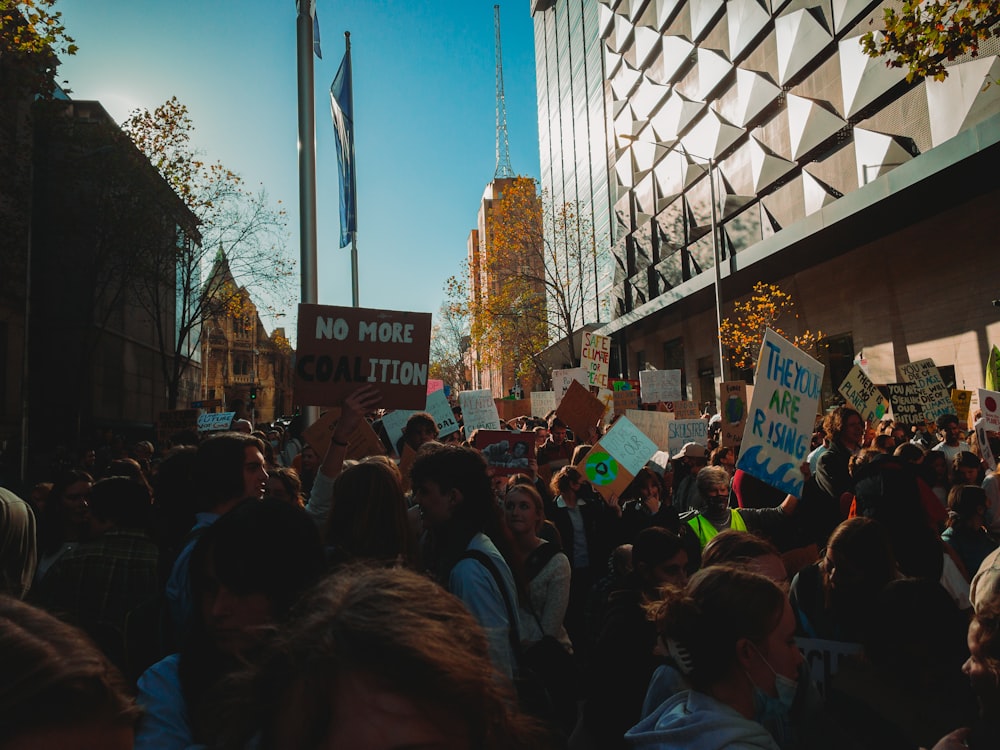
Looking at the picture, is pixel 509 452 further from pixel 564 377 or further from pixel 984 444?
pixel 564 377

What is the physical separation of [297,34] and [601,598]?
8.35 m

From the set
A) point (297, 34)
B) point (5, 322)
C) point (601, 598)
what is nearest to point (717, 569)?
point (601, 598)

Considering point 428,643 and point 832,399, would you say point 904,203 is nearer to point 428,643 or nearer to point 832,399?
point 832,399

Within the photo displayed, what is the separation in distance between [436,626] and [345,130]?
35.6ft

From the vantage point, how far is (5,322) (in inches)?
1094

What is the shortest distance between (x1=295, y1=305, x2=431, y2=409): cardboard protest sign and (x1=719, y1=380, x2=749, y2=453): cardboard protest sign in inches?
190

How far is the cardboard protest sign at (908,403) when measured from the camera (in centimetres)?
1143

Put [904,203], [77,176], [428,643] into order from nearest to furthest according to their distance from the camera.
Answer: [428,643], [904,203], [77,176]

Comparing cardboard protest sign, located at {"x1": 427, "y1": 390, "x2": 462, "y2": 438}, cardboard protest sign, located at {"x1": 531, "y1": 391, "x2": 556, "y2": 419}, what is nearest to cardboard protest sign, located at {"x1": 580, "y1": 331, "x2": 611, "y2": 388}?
Result: cardboard protest sign, located at {"x1": 531, "y1": 391, "x2": 556, "y2": 419}

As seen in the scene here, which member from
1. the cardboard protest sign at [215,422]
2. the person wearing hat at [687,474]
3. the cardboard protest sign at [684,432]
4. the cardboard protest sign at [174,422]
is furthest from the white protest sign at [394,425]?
the cardboard protest sign at [215,422]

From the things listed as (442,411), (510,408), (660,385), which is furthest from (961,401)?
(510,408)

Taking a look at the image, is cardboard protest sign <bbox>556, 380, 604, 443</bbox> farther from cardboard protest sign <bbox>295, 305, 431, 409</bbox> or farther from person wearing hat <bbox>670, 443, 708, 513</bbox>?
cardboard protest sign <bbox>295, 305, 431, 409</bbox>

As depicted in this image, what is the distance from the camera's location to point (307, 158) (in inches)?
370

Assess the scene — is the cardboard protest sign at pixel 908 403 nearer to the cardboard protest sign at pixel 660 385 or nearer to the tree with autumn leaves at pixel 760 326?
the cardboard protest sign at pixel 660 385
